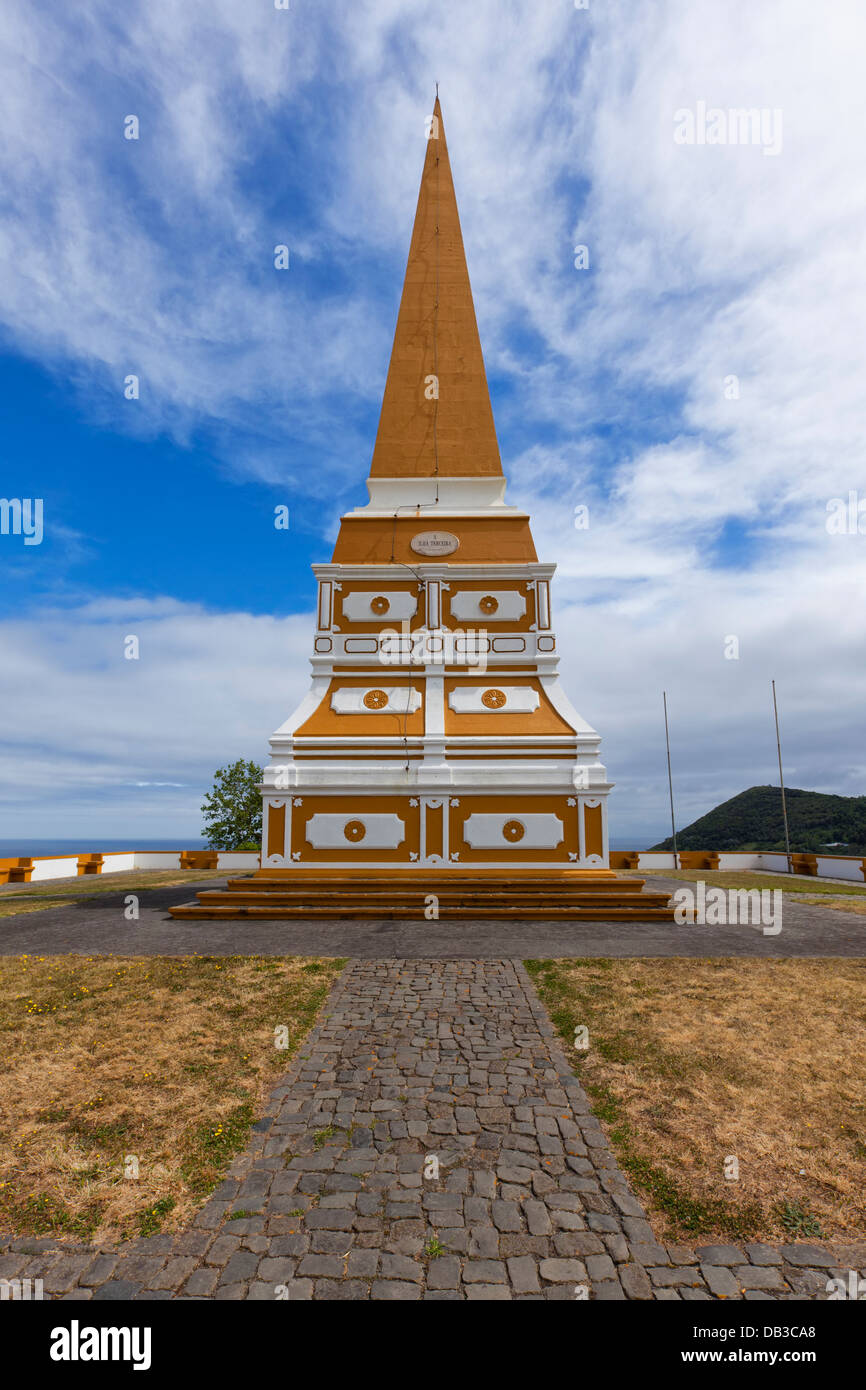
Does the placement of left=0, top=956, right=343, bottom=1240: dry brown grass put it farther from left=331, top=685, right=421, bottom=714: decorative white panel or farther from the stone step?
left=331, top=685, right=421, bottom=714: decorative white panel

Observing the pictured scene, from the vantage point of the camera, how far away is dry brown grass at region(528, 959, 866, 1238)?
3.94 metres

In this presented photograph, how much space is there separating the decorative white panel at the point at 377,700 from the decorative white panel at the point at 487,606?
243cm

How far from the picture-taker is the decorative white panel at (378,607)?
54.4 ft

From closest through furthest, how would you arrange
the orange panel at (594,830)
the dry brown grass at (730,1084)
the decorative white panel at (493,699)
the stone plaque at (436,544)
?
1. the dry brown grass at (730,1084)
2. the orange panel at (594,830)
3. the decorative white panel at (493,699)
4. the stone plaque at (436,544)

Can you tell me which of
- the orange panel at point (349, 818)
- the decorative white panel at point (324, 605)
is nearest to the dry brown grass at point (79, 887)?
the orange panel at point (349, 818)

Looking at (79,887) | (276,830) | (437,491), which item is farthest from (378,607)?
(79,887)

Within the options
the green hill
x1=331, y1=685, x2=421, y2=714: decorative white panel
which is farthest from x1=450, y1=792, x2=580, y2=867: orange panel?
the green hill

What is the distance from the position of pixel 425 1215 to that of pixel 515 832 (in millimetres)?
10180

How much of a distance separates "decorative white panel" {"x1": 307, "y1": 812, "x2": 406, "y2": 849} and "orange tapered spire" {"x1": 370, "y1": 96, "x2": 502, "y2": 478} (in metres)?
9.76

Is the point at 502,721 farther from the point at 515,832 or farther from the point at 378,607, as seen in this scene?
the point at 378,607

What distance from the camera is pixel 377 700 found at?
15711mm

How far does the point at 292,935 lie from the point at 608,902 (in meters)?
6.01

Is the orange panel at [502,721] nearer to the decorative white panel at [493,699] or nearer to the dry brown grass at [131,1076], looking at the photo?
the decorative white panel at [493,699]

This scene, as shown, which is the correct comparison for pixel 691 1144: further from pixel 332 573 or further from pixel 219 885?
pixel 219 885
